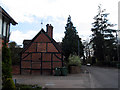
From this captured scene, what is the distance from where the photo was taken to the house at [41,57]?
20.4 m

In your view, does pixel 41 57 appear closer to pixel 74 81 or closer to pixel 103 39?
pixel 74 81

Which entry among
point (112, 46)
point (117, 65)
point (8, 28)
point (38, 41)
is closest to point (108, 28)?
point (112, 46)

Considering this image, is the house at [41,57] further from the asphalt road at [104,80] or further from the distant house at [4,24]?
the distant house at [4,24]

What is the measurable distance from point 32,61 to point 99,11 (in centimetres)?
3424

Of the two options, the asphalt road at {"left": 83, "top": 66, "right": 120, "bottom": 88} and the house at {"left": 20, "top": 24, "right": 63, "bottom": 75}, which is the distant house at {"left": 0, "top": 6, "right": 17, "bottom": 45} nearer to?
the asphalt road at {"left": 83, "top": 66, "right": 120, "bottom": 88}

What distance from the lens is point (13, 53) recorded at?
22375mm

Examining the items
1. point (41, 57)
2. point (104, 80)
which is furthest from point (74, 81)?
point (41, 57)

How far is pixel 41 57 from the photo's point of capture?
2067 cm

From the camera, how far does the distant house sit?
33.3 feet

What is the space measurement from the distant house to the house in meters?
9.26

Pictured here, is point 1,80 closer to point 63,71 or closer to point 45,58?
point 63,71

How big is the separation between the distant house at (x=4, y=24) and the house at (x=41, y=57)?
9259mm

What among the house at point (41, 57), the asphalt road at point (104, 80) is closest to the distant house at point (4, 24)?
the asphalt road at point (104, 80)

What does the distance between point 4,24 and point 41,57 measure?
34.3 feet
